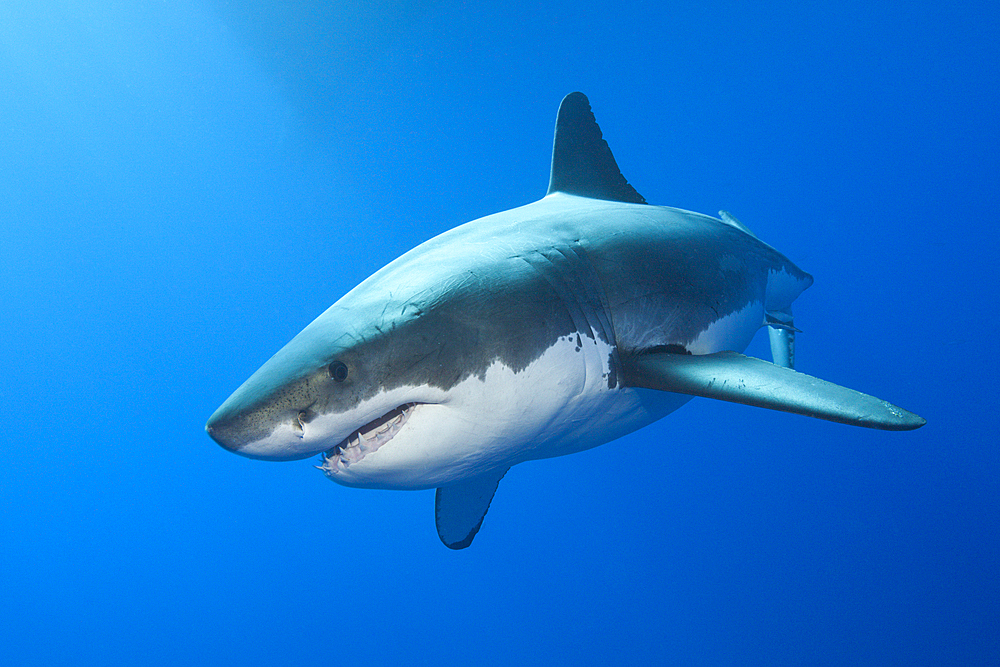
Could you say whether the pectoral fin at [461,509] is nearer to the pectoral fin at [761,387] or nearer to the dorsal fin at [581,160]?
the pectoral fin at [761,387]

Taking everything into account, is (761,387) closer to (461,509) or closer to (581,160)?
(461,509)

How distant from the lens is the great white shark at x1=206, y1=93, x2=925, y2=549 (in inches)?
53.0

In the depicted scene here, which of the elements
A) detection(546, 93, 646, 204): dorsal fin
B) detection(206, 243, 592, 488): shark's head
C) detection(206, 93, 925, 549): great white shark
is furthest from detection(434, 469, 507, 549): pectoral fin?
detection(546, 93, 646, 204): dorsal fin

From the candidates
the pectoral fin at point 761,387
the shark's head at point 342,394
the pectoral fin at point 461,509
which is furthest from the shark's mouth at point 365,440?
the pectoral fin at point 461,509

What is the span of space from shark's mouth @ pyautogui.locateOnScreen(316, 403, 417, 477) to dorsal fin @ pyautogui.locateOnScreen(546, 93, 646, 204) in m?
2.16

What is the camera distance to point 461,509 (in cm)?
285

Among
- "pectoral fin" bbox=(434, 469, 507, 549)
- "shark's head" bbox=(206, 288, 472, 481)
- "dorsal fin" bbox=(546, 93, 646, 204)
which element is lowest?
"pectoral fin" bbox=(434, 469, 507, 549)

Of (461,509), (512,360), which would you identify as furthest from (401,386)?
(461,509)

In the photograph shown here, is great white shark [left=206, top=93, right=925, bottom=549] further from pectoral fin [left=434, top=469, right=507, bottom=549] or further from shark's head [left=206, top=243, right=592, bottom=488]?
pectoral fin [left=434, top=469, right=507, bottom=549]

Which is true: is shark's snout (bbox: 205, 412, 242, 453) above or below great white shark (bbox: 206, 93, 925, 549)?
below

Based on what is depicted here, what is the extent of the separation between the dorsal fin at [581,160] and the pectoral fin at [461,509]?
186cm

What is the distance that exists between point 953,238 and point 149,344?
16.1 metres

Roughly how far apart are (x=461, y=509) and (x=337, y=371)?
178 centimetres

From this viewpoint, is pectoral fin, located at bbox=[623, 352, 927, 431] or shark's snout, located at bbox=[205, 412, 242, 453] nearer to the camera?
shark's snout, located at bbox=[205, 412, 242, 453]
